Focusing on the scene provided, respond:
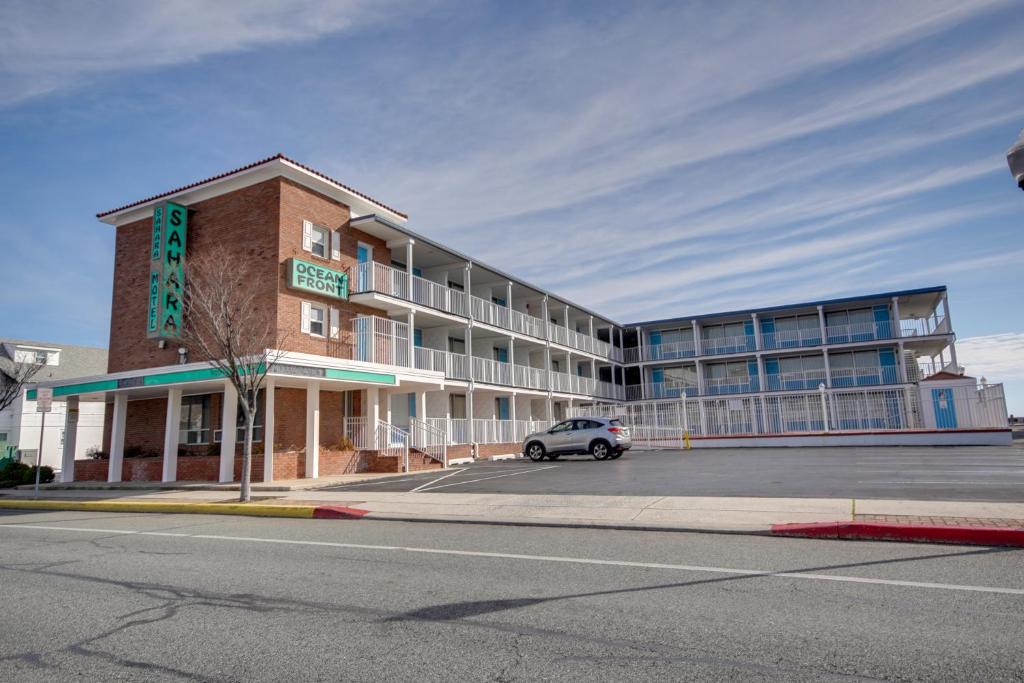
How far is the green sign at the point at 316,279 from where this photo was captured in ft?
68.8

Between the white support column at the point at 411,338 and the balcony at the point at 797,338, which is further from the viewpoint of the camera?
the balcony at the point at 797,338

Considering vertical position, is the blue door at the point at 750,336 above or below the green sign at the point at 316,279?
above

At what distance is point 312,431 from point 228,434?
2.37 m

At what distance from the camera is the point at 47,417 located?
44094mm

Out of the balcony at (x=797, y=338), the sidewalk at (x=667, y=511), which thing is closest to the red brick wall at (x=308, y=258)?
the sidewalk at (x=667, y=511)

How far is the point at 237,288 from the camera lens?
21.0m

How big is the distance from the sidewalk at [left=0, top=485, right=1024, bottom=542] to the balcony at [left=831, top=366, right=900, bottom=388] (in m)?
35.9

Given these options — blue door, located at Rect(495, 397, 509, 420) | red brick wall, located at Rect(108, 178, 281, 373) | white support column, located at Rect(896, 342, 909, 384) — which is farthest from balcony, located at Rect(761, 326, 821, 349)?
red brick wall, located at Rect(108, 178, 281, 373)

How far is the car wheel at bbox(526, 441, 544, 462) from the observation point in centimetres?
2506

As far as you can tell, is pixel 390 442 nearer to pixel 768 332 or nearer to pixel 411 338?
pixel 411 338

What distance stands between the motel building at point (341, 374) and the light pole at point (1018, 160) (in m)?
15.9

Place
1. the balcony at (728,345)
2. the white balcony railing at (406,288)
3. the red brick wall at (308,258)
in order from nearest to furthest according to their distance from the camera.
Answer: the red brick wall at (308,258)
the white balcony railing at (406,288)
the balcony at (728,345)

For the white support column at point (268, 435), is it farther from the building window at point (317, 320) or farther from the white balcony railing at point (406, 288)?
the white balcony railing at point (406, 288)

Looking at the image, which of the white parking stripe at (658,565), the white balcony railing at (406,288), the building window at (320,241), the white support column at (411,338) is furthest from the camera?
the white support column at (411,338)
